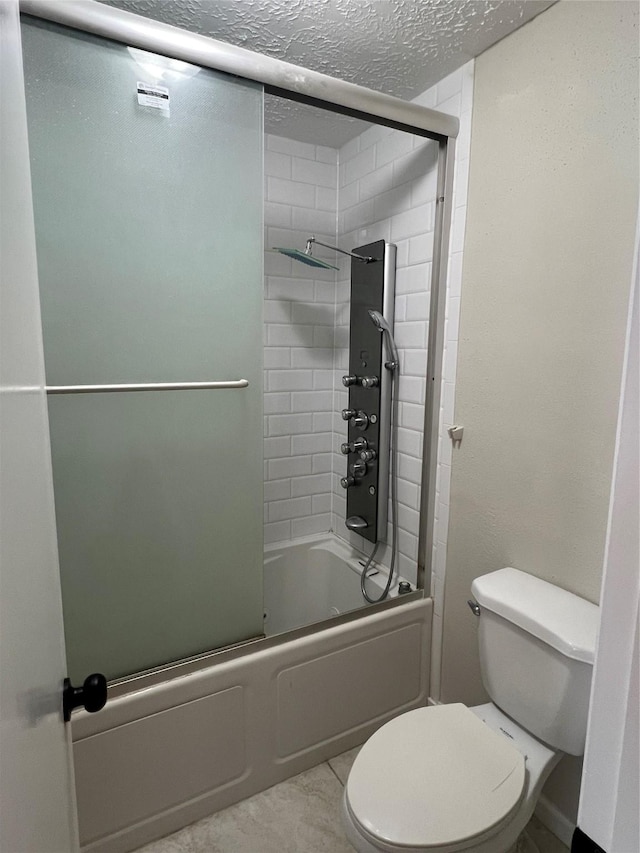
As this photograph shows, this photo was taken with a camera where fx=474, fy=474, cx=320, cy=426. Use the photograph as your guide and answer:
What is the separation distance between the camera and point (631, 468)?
311mm

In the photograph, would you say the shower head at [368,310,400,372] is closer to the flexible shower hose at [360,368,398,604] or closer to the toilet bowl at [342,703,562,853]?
the flexible shower hose at [360,368,398,604]

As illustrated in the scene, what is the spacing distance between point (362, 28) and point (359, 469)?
1.55m

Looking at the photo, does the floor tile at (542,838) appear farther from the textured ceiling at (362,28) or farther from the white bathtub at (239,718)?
the textured ceiling at (362,28)

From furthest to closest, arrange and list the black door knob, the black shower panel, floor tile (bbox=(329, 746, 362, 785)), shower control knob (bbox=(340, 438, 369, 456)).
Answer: shower control knob (bbox=(340, 438, 369, 456))
the black shower panel
floor tile (bbox=(329, 746, 362, 785))
the black door knob

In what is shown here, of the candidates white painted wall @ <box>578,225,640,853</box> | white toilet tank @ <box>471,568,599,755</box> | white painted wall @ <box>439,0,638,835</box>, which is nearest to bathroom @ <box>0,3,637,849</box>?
white painted wall @ <box>439,0,638,835</box>

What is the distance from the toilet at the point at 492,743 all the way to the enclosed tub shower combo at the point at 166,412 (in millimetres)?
433

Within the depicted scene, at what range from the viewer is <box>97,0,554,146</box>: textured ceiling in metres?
1.30

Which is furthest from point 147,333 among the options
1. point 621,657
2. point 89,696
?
point 621,657

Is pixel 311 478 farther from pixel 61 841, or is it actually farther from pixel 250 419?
pixel 61 841

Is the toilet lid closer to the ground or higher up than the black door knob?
closer to the ground

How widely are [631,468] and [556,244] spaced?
4.01 feet

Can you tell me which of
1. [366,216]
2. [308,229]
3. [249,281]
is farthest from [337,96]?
[308,229]

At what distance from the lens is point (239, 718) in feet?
4.74

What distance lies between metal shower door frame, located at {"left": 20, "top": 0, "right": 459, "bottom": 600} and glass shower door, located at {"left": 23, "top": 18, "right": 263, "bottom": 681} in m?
0.04
